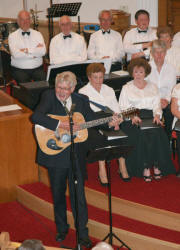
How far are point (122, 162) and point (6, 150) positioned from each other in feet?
4.23

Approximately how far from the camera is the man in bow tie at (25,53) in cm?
682

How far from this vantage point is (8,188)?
519cm

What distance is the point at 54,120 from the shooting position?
386 cm

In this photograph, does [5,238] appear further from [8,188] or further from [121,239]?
[8,188]

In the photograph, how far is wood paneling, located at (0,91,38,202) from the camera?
5.05m

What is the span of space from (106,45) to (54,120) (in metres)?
3.51

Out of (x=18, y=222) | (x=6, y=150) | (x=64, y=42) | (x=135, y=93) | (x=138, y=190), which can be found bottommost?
(x=18, y=222)

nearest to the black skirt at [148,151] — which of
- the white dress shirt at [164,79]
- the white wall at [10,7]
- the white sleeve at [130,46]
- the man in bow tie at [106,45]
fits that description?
the white dress shirt at [164,79]

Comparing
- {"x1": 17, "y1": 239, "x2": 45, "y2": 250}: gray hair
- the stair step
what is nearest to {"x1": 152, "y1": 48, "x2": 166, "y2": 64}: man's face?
the stair step

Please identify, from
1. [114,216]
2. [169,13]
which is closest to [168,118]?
[114,216]

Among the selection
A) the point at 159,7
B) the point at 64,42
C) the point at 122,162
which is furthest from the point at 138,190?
the point at 159,7

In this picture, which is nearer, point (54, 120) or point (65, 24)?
point (54, 120)

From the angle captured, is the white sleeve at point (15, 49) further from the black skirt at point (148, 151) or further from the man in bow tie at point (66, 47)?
the black skirt at point (148, 151)

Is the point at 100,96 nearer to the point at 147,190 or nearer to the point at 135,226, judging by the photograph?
the point at 147,190
